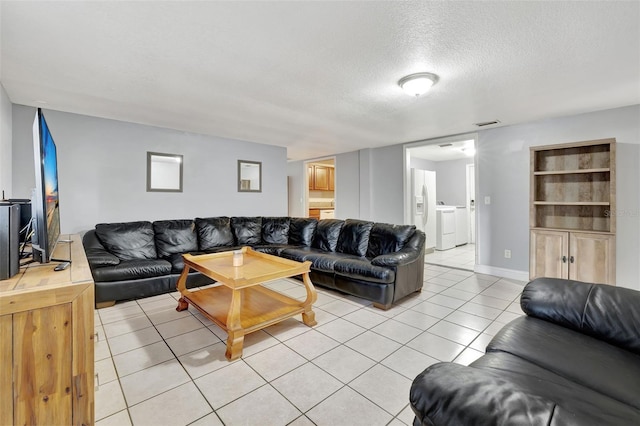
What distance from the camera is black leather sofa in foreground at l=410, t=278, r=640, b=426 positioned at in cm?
69

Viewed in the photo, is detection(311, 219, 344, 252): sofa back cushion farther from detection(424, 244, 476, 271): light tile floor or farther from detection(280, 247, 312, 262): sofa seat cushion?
detection(424, 244, 476, 271): light tile floor

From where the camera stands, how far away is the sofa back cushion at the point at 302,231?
4.63 m

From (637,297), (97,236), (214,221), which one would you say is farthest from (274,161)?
(637,297)

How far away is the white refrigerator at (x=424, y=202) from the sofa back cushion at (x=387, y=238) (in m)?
2.30

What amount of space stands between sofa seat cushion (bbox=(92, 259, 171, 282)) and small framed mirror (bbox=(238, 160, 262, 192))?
2.19 metres

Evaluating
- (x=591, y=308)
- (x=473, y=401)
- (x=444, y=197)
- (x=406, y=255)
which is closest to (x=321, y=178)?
(x=444, y=197)

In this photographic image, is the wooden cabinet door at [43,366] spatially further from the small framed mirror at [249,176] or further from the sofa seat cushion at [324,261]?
the small framed mirror at [249,176]

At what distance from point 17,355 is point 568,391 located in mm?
1950

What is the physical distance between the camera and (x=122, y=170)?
157 inches

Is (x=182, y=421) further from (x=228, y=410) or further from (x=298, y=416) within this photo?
(x=298, y=416)

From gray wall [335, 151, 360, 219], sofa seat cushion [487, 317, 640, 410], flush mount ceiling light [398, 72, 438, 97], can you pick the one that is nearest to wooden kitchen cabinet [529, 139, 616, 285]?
flush mount ceiling light [398, 72, 438, 97]

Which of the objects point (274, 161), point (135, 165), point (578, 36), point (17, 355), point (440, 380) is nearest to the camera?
point (440, 380)

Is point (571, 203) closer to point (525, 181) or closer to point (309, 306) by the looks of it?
point (525, 181)

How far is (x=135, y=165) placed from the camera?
4.09 meters
